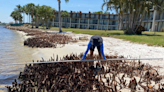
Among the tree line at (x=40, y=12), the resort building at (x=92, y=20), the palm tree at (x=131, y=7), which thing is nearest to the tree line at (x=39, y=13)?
the tree line at (x=40, y=12)

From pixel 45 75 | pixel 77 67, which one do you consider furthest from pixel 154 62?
pixel 45 75

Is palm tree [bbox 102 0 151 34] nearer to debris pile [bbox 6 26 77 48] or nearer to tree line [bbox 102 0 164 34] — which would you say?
tree line [bbox 102 0 164 34]

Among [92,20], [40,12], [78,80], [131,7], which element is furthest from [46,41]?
[92,20]

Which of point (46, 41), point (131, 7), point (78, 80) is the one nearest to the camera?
point (78, 80)

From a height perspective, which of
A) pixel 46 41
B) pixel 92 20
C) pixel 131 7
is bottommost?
pixel 46 41

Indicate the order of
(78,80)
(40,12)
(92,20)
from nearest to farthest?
(78,80) < (40,12) < (92,20)

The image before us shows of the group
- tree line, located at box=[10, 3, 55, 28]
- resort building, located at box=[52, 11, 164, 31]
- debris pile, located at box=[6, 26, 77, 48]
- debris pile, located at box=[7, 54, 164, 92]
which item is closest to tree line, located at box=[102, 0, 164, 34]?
debris pile, located at box=[6, 26, 77, 48]

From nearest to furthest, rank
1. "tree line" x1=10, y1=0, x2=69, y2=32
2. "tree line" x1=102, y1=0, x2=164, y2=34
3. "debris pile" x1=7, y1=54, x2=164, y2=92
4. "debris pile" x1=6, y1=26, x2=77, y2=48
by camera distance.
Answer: "debris pile" x1=7, y1=54, x2=164, y2=92
"debris pile" x1=6, y1=26, x2=77, y2=48
"tree line" x1=102, y1=0, x2=164, y2=34
"tree line" x1=10, y1=0, x2=69, y2=32

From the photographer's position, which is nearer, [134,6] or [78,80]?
[78,80]

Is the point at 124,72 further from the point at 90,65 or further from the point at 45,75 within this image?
the point at 45,75

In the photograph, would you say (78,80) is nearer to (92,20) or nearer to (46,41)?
(46,41)

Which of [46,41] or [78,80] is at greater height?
[46,41]

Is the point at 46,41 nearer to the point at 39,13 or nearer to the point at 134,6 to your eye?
the point at 134,6

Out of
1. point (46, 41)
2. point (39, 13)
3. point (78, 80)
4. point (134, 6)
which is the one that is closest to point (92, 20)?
point (39, 13)
